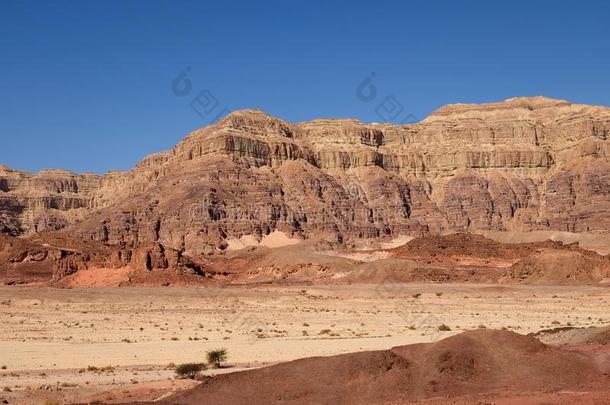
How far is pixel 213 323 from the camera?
42.0 metres

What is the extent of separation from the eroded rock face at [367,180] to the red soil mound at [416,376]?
4471 inches

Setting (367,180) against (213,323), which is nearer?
(213,323)

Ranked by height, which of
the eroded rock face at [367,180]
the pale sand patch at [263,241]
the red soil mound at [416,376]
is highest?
the eroded rock face at [367,180]

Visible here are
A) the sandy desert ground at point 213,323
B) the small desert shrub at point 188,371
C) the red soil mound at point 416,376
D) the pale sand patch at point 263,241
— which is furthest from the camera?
the pale sand patch at point 263,241

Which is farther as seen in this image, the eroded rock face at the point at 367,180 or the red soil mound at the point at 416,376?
the eroded rock face at the point at 367,180

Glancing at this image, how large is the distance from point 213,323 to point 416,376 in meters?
27.6

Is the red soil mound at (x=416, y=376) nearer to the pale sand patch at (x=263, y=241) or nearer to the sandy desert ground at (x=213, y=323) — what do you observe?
the sandy desert ground at (x=213, y=323)

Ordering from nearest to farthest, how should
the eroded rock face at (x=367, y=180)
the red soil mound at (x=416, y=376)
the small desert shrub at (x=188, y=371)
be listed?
the red soil mound at (x=416, y=376)
the small desert shrub at (x=188, y=371)
the eroded rock face at (x=367, y=180)

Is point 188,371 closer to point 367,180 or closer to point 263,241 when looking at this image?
point 263,241

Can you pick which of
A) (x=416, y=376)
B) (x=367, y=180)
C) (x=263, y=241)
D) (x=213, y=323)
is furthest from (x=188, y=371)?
(x=367, y=180)

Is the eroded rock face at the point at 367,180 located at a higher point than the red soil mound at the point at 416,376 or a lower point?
higher

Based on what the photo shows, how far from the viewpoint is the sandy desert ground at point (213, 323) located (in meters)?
22.0

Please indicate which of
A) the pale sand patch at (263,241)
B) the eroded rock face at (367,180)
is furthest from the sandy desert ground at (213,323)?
the eroded rock face at (367,180)

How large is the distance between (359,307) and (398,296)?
12.6 meters
